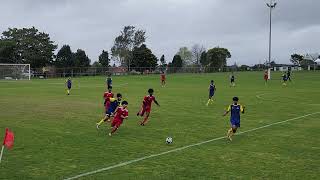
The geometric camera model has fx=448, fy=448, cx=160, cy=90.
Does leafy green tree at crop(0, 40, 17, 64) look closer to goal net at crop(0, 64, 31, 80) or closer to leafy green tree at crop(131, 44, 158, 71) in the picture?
goal net at crop(0, 64, 31, 80)

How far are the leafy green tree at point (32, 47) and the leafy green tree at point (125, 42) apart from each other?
18.2 meters

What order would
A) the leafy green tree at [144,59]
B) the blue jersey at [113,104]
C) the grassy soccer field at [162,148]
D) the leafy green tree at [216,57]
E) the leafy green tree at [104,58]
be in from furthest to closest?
the leafy green tree at [216,57], the leafy green tree at [104,58], the leafy green tree at [144,59], the blue jersey at [113,104], the grassy soccer field at [162,148]

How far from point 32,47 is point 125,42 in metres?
25.0

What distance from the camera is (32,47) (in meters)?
103

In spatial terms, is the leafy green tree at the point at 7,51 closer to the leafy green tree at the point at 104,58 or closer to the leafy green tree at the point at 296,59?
the leafy green tree at the point at 104,58

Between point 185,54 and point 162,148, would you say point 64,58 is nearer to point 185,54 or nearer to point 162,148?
point 185,54

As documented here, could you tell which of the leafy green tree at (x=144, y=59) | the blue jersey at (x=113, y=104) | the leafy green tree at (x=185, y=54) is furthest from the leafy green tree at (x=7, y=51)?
the blue jersey at (x=113, y=104)

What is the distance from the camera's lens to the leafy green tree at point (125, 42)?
116694mm

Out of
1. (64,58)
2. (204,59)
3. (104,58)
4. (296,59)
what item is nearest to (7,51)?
(64,58)

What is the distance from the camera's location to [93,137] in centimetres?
1677

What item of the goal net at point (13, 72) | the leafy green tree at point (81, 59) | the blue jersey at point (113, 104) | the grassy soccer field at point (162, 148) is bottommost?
the grassy soccer field at point (162, 148)

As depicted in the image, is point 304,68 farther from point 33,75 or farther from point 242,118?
point 242,118

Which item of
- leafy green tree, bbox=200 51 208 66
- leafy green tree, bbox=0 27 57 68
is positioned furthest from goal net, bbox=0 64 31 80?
leafy green tree, bbox=200 51 208 66

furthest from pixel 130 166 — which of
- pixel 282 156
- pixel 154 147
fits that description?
pixel 282 156
